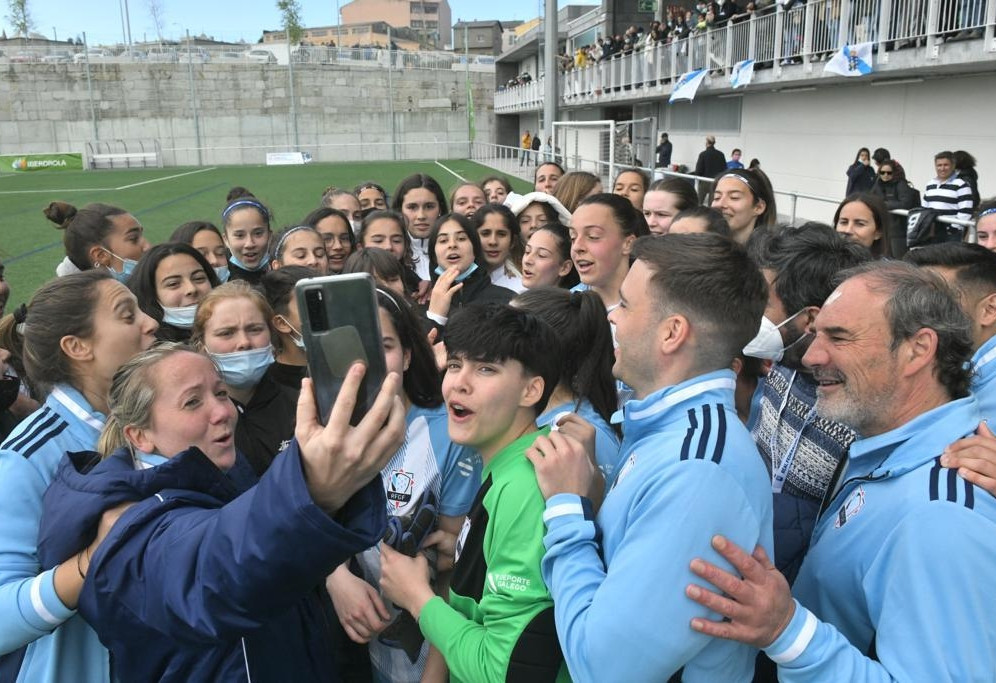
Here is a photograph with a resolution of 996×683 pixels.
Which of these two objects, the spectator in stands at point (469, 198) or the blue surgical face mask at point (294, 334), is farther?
the spectator in stands at point (469, 198)

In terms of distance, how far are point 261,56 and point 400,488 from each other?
63.4m

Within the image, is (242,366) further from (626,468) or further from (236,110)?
(236,110)

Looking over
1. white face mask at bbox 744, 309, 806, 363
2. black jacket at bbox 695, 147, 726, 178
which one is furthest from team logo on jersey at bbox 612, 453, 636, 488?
black jacket at bbox 695, 147, 726, 178

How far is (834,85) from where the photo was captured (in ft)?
61.4

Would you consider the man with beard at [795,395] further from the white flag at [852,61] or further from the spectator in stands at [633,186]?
the white flag at [852,61]

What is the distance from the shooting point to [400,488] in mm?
2670

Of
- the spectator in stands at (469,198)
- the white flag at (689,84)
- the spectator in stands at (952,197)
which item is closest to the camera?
the spectator in stands at (469,198)

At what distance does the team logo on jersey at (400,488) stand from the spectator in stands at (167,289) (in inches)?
91.4

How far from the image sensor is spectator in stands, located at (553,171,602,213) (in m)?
7.07

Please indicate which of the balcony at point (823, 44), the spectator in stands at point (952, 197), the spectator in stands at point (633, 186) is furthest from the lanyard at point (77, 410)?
the balcony at point (823, 44)

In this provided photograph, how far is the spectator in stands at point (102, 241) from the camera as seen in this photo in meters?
5.59

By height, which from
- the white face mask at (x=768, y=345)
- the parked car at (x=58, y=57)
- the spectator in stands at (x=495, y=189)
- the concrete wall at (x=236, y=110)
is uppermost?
the parked car at (x=58, y=57)

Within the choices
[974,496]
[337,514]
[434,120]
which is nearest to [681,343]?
[974,496]

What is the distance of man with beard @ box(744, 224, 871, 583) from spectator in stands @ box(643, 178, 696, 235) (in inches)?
89.6
